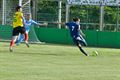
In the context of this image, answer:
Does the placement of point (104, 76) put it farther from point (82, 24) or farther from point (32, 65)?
point (82, 24)

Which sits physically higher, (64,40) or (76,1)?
(76,1)

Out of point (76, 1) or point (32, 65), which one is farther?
point (76, 1)

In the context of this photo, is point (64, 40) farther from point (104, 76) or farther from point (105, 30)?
point (104, 76)

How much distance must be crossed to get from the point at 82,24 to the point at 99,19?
149cm

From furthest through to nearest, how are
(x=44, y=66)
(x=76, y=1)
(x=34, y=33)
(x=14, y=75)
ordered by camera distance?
(x=76, y=1) < (x=34, y=33) < (x=44, y=66) < (x=14, y=75)

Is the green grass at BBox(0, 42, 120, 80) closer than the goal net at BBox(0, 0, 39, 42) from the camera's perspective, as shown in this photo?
Yes

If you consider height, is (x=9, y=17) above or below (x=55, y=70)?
above

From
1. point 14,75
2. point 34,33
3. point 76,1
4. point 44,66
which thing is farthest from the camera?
point 76,1

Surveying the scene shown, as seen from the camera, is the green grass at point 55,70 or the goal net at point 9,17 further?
the goal net at point 9,17

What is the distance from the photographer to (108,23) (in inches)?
1629

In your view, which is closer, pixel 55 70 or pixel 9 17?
pixel 55 70

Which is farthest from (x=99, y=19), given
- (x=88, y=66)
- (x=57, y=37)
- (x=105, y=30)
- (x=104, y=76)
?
(x=104, y=76)

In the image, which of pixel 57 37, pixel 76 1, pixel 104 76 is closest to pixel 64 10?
pixel 76 1

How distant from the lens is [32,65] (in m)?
17.5
